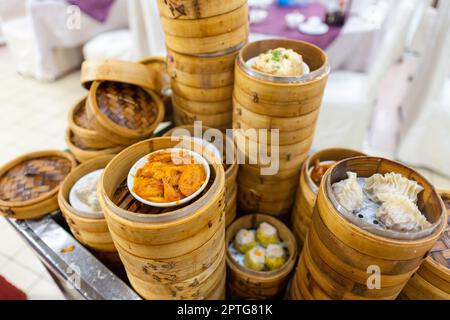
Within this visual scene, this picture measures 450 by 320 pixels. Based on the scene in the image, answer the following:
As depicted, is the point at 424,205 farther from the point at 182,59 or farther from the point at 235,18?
the point at 182,59

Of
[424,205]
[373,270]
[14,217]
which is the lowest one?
[14,217]

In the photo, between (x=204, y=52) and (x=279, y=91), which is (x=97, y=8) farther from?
(x=279, y=91)

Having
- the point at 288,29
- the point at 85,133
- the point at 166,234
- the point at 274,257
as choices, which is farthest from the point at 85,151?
the point at 288,29

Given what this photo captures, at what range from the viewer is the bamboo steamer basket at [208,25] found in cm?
172

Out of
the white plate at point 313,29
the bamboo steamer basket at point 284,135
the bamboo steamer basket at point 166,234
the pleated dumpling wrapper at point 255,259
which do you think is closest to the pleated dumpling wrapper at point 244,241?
the pleated dumpling wrapper at point 255,259

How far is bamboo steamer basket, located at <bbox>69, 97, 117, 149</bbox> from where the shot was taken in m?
2.06

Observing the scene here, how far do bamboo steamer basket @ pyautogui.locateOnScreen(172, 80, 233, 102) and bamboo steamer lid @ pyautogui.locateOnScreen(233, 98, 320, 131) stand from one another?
0.77ft

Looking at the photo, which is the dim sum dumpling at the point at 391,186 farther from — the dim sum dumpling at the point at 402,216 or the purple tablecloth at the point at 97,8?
the purple tablecloth at the point at 97,8

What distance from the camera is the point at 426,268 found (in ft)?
4.67

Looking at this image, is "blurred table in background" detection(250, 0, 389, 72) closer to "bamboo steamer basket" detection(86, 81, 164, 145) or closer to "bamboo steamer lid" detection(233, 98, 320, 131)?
"bamboo steamer basket" detection(86, 81, 164, 145)

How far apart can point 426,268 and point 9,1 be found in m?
8.06

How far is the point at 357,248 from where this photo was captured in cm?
123

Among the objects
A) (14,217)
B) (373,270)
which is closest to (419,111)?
(373,270)

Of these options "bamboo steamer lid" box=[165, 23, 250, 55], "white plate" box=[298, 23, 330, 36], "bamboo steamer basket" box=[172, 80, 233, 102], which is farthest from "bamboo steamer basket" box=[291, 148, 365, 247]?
"white plate" box=[298, 23, 330, 36]
